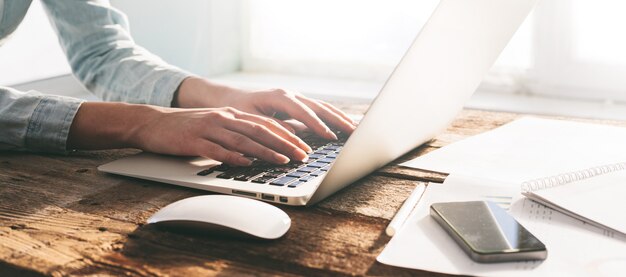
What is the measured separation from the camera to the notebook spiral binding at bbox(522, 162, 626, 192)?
757mm

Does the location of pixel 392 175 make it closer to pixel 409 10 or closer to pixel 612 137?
pixel 612 137

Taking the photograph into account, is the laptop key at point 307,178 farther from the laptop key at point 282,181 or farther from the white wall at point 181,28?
the white wall at point 181,28

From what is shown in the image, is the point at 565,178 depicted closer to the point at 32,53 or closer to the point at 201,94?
the point at 201,94

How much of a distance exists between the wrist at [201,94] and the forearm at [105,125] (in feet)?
0.53

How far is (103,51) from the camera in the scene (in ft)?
4.22

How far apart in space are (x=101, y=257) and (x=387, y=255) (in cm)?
24

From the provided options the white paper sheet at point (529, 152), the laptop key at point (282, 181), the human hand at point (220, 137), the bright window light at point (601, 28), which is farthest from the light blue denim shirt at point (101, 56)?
the bright window light at point (601, 28)

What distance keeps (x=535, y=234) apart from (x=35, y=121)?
2.15 feet

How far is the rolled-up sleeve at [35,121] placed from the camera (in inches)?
37.3

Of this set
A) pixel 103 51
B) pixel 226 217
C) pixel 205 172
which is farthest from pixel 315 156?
pixel 103 51

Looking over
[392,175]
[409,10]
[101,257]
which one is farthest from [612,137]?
[409,10]

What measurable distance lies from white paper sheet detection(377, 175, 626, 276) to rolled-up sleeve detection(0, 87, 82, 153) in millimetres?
496

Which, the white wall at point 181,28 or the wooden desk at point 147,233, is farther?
the white wall at point 181,28

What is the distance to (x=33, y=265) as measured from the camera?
0.60m
